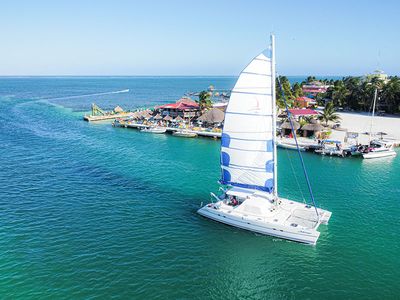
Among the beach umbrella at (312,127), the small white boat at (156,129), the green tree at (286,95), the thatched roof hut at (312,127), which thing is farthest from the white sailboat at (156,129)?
the green tree at (286,95)

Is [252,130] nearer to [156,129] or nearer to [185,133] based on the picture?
[185,133]

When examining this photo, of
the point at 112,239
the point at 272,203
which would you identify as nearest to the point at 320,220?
the point at 272,203

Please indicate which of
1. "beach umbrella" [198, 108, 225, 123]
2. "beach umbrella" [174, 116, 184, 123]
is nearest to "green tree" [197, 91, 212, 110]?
"beach umbrella" [174, 116, 184, 123]

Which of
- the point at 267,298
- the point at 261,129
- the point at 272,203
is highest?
the point at 261,129

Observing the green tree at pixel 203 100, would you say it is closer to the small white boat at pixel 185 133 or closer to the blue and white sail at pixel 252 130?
the small white boat at pixel 185 133

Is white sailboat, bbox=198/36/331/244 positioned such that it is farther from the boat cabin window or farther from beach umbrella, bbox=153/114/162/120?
beach umbrella, bbox=153/114/162/120

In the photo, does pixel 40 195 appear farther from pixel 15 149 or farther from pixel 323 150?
pixel 323 150

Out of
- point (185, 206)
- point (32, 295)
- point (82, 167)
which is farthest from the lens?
point (82, 167)
